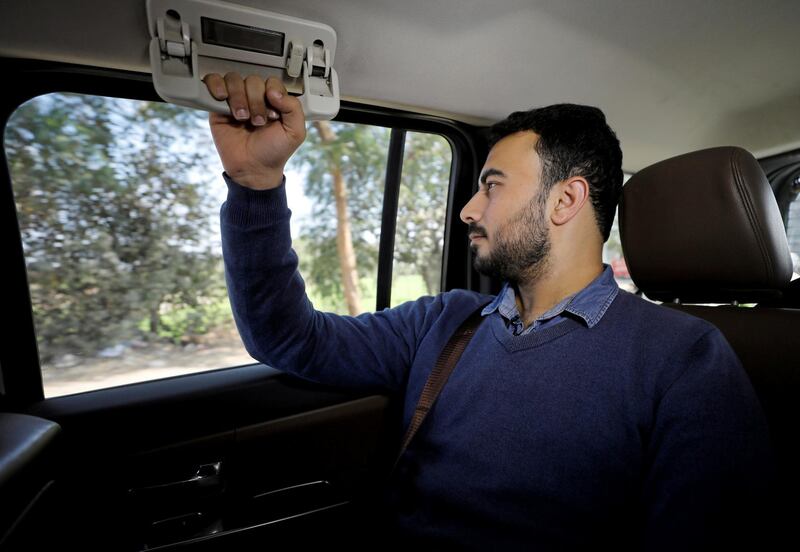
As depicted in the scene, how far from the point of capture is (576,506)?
102 cm

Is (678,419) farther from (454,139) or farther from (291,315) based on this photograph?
(454,139)

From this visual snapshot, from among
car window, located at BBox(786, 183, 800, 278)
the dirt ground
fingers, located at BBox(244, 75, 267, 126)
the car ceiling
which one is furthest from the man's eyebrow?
car window, located at BBox(786, 183, 800, 278)

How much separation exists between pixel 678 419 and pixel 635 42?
4.00ft

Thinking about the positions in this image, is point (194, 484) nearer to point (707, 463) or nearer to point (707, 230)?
point (707, 463)

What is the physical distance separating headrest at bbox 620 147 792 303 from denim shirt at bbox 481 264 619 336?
0.21m

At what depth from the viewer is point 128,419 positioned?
4.50 ft

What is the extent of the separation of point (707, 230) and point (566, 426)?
78 cm

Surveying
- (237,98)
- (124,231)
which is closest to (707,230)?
(237,98)

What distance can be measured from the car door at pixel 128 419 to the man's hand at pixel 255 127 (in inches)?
18.9

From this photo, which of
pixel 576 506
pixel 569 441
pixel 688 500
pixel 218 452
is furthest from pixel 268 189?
pixel 688 500

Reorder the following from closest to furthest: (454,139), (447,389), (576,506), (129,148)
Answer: (576,506), (447,389), (129,148), (454,139)

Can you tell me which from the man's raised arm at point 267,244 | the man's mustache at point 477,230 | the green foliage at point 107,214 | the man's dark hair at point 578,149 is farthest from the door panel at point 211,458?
the man's dark hair at point 578,149

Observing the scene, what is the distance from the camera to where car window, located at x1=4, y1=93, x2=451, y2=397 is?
4.93ft

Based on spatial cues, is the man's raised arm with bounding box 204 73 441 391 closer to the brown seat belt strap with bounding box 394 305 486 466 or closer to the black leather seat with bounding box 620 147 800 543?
the brown seat belt strap with bounding box 394 305 486 466
